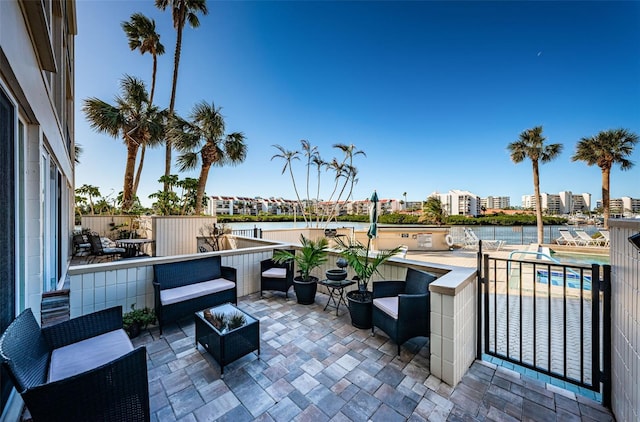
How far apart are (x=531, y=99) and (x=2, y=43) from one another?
15.3 m

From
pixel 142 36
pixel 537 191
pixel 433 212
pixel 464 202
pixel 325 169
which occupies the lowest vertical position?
pixel 433 212

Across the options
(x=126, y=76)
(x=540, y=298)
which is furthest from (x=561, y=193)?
(x=126, y=76)

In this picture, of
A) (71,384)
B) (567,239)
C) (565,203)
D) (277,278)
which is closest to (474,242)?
(567,239)

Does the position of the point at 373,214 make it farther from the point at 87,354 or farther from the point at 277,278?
the point at 87,354

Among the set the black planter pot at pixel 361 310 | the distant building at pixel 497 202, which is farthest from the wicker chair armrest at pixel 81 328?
the distant building at pixel 497 202

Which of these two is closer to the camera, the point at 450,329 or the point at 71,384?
the point at 71,384

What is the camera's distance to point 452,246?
42.6 feet

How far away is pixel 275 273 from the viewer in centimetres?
422

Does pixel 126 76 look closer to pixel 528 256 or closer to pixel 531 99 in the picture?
pixel 531 99

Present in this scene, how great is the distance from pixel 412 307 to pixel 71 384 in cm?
258

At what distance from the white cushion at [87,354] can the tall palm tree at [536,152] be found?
18.6m

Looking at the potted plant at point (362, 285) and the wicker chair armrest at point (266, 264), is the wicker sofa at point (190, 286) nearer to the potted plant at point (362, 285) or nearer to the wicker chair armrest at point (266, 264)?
the wicker chair armrest at point (266, 264)

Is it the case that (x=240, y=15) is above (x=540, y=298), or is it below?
above

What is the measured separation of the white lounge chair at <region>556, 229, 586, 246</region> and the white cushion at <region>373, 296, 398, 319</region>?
15063 millimetres
